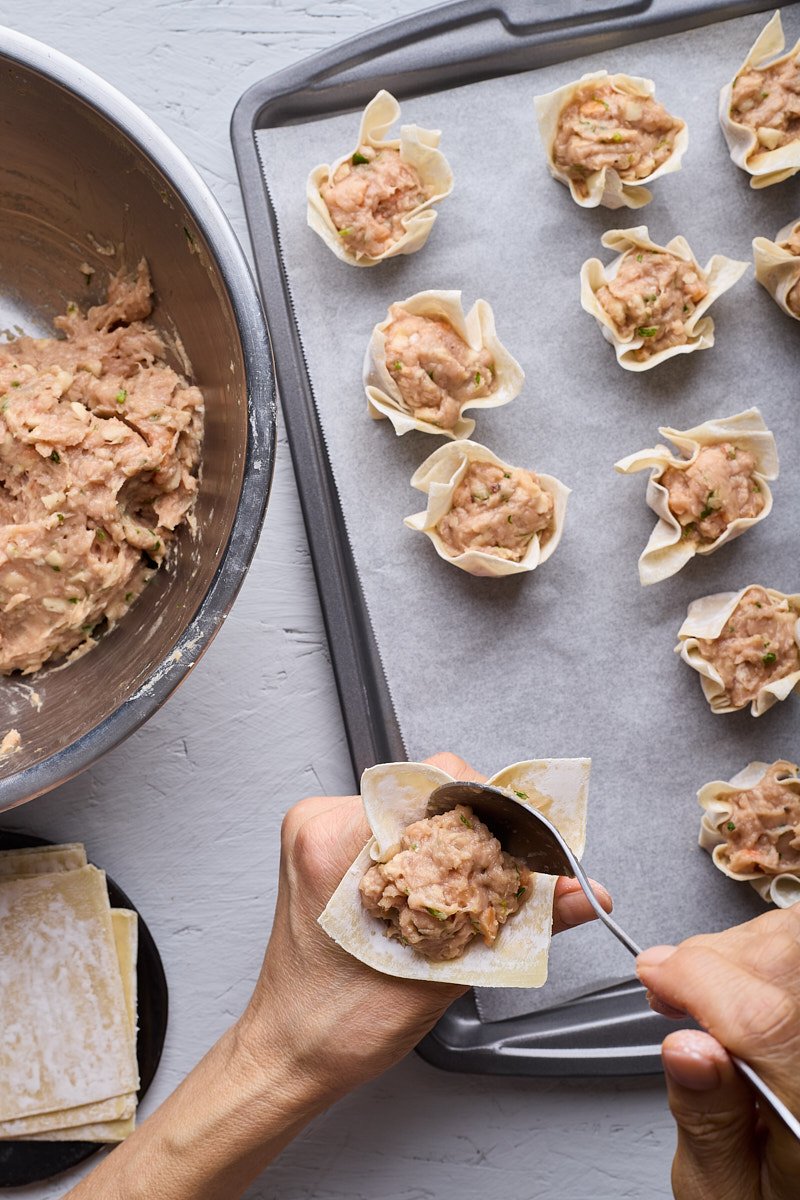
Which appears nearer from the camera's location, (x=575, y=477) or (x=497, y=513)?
(x=497, y=513)

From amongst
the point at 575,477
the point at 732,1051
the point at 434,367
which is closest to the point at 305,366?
the point at 434,367

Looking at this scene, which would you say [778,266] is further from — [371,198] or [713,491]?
[371,198]

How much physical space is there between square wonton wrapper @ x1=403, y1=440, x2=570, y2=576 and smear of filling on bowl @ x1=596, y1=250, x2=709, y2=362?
1.40ft

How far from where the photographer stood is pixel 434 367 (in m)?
2.52

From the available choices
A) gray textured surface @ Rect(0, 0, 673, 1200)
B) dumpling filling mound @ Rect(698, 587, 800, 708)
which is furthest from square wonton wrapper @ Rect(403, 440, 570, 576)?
dumpling filling mound @ Rect(698, 587, 800, 708)

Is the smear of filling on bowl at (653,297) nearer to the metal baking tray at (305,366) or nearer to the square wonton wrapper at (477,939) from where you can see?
the metal baking tray at (305,366)

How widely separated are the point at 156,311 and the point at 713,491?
1354mm

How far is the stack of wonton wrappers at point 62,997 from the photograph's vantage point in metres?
2.52

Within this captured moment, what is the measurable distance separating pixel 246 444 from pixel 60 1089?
1614 millimetres

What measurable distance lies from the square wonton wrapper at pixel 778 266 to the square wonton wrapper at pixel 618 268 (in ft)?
0.20

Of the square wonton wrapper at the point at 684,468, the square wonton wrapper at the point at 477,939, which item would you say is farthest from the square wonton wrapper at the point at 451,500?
the square wonton wrapper at the point at 477,939

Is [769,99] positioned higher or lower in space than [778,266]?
higher

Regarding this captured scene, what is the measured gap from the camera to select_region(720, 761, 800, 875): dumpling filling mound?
2.51 metres

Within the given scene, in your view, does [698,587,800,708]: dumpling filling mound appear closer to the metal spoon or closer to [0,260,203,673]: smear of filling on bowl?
the metal spoon
